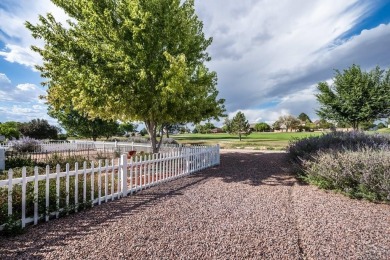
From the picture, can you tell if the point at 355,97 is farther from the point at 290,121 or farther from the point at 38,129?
the point at 290,121

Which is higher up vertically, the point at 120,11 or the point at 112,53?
the point at 120,11

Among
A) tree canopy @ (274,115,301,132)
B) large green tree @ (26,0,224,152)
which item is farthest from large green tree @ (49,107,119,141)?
tree canopy @ (274,115,301,132)

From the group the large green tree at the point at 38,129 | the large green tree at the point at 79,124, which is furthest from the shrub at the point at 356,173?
the large green tree at the point at 38,129

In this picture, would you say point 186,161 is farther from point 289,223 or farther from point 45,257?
point 45,257

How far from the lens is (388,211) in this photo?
5.13 m

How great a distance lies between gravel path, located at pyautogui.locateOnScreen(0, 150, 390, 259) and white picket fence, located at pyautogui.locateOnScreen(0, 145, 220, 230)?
32cm

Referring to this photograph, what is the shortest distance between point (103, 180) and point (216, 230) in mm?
5076

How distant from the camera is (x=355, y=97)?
63.4 feet

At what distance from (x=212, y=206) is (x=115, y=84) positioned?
607cm

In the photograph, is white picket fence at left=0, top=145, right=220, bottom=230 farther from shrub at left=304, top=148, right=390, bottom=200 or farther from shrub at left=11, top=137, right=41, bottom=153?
shrub at left=11, top=137, right=41, bottom=153

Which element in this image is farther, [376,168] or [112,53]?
[112,53]

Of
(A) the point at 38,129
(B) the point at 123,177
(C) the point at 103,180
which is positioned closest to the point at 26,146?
(A) the point at 38,129

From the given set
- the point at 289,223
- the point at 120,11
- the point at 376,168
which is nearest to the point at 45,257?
Result: the point at 289,223

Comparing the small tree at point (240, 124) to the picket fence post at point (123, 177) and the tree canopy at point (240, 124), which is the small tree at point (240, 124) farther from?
the picket fence post at point (123, 177)
